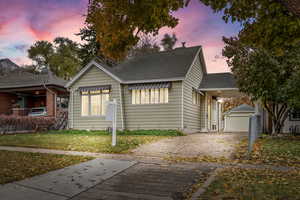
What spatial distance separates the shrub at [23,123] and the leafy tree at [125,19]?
12217 millimetres

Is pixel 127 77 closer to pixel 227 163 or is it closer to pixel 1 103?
pixel 227 163

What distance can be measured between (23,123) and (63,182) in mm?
14613

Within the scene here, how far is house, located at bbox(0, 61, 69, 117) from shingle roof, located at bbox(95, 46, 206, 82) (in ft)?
20.6

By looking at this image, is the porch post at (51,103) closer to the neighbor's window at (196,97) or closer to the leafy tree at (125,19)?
the neighbor's window at (196,97)

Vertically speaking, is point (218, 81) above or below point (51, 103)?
above

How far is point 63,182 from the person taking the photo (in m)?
5.25

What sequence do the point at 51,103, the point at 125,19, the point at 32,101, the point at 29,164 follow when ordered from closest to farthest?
the point at 29,164 < the point at 125,19 < the point at 51,103 < the point at 32,101

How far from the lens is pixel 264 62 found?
42.4ft

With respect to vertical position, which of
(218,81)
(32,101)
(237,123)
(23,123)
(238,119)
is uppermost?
(218,81)

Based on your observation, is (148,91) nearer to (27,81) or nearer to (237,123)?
(237,123)

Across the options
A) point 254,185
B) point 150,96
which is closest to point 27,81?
point 150,96

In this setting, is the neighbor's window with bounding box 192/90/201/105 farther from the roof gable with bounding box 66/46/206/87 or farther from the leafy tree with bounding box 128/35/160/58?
the leafy tree with bounding box 128/35/160/58

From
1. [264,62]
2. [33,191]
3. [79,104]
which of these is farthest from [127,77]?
[33,191]

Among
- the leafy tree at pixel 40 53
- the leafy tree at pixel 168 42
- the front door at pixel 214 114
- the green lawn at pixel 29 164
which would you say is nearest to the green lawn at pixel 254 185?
the green lawn at pixel 29 164
